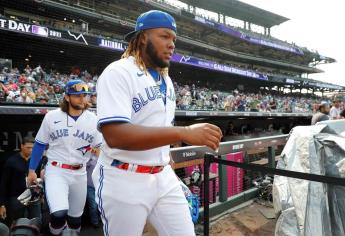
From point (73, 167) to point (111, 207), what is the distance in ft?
5.72

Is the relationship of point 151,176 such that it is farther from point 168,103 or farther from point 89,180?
point 89,180

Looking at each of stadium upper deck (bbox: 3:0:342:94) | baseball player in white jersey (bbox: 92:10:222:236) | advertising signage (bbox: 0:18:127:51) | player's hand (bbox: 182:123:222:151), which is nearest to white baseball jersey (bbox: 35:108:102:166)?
baseball player in white jersey (bbox: 92:10:222:236)

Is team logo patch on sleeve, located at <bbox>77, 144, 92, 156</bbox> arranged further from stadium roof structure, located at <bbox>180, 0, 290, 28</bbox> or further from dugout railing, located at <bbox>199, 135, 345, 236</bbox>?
stadium roof structure, located at <bbox>180, 0, 290, 28</bbox>

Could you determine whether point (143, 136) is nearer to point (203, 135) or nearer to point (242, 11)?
point (203, 135)

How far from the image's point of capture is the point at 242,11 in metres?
37.8

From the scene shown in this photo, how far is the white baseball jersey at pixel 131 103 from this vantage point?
1.46m

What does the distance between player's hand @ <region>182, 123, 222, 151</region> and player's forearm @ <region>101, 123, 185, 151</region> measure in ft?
0.10

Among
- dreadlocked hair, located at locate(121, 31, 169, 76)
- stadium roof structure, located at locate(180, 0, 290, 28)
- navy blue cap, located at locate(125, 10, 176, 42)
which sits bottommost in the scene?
dreadlocked hair, located at locate(121, 31, 169, 76)

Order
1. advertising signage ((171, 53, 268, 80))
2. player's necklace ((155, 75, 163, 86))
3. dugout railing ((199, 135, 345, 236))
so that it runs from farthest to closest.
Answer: advertising signage ((171, 53, 268, 80)) < player's necklace ((155, 75, 163, 86)) < dugout railing ((199, 135, 345, 236))

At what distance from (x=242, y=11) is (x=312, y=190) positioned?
125 feet

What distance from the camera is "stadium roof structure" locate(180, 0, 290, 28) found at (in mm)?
34938

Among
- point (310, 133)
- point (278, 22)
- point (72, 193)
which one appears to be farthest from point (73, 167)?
point (278, 22)

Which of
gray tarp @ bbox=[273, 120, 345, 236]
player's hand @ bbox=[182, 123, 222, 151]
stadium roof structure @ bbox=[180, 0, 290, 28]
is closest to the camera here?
player's hand @ bbox=[182, 123, 222, 151]

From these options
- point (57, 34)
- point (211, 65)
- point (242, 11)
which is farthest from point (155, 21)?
point (242, 11)
